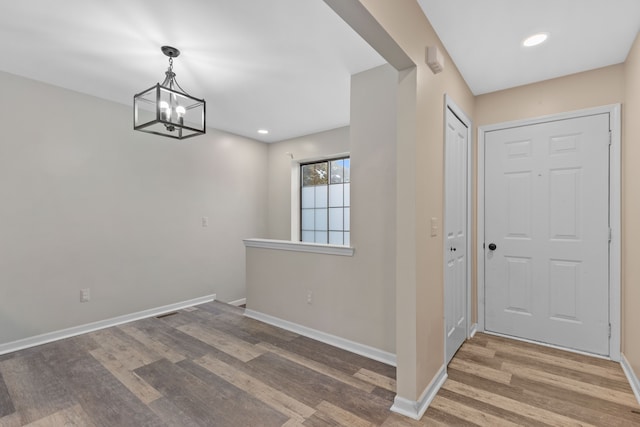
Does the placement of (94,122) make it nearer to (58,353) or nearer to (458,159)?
(58,353)

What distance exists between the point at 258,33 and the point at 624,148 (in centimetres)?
294

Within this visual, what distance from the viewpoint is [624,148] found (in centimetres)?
238

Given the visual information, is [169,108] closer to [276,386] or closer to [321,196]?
[276,386]

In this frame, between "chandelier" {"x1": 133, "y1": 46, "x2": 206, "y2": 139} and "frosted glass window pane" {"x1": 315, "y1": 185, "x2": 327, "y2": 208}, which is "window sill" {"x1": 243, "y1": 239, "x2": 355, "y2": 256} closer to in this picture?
"chandelier" {"x1": 133, "y1": 46, "x2": 206, "y2": 139}

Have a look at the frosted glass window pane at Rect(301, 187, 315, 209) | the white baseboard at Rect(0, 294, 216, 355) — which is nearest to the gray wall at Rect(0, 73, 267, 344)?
the white baseboard at Rect(0, 294, 216, 355)

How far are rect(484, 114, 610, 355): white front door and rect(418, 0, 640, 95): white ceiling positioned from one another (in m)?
0.52

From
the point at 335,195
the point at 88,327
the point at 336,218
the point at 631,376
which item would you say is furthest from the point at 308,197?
the point at 631,376

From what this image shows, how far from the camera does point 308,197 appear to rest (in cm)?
510

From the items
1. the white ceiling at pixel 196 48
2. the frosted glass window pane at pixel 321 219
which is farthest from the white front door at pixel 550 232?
the frosted glass window pane at pixel 321 219

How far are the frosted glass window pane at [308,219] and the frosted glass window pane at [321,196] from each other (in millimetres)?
192

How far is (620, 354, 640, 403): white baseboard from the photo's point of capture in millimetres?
2004

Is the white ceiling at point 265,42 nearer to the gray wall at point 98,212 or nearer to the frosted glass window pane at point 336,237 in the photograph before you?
the gray wall at point 98,212

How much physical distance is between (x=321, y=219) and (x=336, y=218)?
0.30 meters

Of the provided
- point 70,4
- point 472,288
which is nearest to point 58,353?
point 70,4
